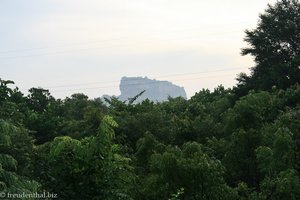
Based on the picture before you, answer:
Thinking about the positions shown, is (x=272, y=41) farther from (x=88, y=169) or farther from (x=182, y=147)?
(x=88, y=169)

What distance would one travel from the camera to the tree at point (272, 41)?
1031 inches

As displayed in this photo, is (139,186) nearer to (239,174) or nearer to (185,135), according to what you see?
(239,174)

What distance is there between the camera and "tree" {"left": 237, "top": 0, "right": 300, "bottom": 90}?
85.9 ft

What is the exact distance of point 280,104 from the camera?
17297 millimetres

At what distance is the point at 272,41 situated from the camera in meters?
26.8

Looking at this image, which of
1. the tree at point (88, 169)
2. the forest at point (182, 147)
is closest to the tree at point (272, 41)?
the forest at point (182, 147)

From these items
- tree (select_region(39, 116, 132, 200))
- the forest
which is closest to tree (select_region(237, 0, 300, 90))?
the forest

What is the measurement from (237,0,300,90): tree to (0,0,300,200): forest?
0.07 meters

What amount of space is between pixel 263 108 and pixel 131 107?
10397 millimetres

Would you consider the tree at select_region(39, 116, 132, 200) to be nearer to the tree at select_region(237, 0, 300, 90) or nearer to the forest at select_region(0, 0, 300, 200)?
the forest at select_region(0, 0, 300, 200)

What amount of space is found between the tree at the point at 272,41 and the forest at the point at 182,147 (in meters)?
0.07

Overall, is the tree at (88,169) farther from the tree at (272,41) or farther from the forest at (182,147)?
the tree at (272,41)

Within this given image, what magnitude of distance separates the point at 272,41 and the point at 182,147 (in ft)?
49.3

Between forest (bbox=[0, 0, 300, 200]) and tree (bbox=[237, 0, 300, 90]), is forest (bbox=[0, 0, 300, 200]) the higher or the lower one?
the lower one
